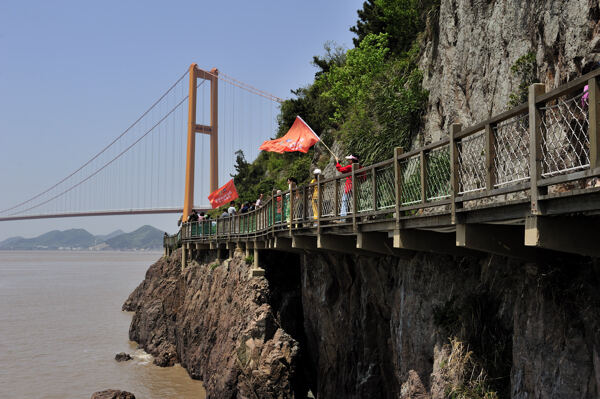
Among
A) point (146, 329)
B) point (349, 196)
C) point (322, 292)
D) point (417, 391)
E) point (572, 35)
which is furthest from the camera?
point (146, 329)

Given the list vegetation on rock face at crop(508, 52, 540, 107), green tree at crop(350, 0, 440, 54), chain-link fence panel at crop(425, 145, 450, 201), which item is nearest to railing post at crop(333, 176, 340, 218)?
chain-link fence panel at crop(425, 145, 450, 201)

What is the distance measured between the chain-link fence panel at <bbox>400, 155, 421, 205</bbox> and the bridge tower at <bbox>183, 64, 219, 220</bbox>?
128 feet

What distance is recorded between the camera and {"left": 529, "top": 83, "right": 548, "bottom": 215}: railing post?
5.30 meters

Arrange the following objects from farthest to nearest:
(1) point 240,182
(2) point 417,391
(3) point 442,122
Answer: (1) point 240,182, (3) point 442,122, (2) point 417,391

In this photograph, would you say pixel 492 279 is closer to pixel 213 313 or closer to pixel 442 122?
pixel 442 122

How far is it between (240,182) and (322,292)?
41.8 meters

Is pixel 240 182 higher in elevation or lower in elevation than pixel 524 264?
higher

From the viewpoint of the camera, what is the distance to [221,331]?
739 inches

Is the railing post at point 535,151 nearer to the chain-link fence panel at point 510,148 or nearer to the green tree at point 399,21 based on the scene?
the chain-link fence panel at point 510,148

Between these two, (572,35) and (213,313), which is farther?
(213,313)

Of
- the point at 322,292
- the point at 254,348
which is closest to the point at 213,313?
the point at 254,348

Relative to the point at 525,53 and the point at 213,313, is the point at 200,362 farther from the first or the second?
the point at 525,53

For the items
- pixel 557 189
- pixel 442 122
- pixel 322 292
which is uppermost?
pixel 442 122

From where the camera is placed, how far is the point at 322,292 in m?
14.8
